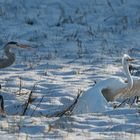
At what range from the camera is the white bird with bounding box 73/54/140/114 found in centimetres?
876

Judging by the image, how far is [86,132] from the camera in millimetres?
6625

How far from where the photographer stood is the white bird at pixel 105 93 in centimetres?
876

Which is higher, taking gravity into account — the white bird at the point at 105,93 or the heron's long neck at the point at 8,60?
the heron's long neck at the point at 8,60

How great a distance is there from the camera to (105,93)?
977 cm

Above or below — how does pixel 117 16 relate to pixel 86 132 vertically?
above

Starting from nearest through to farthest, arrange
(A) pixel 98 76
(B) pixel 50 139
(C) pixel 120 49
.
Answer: (B) pixel 50 139
(A) pixel 98 76
(C) pixel 120 49

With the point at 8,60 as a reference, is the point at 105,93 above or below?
below

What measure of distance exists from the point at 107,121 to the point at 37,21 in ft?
25.9

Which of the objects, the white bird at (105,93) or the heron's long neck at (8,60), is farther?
the heron's long neck at (8,60)

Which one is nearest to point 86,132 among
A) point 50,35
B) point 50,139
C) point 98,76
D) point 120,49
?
point 50,139

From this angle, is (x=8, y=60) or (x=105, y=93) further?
(x=8, y=60)

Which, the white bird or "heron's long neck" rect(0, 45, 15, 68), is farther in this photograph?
"heron's long neck" rect(0, 45, 15, 68)

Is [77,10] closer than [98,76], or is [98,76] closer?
[98,76]

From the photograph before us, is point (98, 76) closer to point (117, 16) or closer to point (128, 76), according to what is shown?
point (128, 76)
